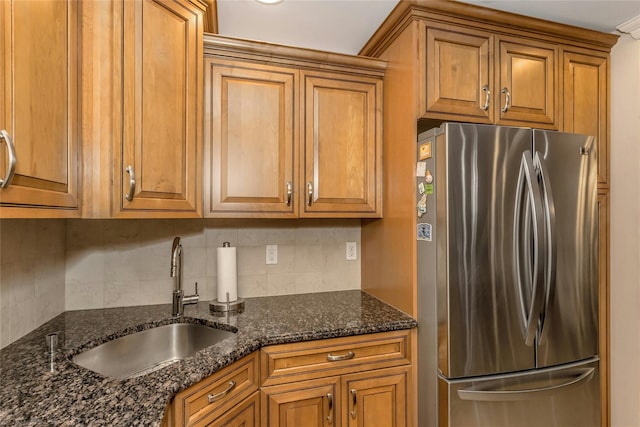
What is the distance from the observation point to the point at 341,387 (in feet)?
5.01

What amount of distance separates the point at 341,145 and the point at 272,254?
0.80m

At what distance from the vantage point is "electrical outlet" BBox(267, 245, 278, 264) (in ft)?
6.93

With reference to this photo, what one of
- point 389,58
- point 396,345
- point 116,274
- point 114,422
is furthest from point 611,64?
point 116,274

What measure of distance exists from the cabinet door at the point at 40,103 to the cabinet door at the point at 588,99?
2316 mm

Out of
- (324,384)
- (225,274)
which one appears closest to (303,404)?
(324,384)

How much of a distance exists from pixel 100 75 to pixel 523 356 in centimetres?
209

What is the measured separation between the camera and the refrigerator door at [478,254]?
1471 mm

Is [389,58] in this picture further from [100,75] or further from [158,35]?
[100,75]

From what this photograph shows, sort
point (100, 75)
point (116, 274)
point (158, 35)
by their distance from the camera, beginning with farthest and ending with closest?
point (116, 274) → point (158, 35) → point (100, 75)

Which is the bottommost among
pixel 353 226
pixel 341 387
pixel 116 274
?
pixel 341 387

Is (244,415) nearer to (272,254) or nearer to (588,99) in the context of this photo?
(272,254)

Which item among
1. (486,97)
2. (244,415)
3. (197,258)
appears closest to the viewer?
(244,415)

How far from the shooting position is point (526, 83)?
1796 mm

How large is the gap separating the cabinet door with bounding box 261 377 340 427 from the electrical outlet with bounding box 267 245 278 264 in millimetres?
807
